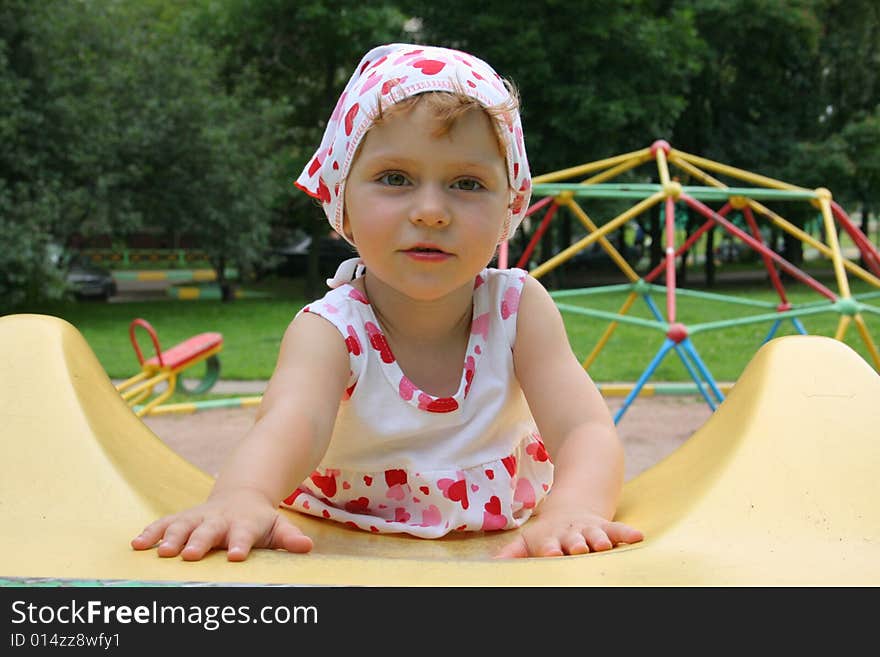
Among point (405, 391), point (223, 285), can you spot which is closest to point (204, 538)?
point (405, 391)

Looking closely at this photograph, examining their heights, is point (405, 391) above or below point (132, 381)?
above

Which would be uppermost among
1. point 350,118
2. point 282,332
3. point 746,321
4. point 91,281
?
point 350,118

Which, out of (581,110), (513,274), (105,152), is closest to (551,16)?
(581,110)

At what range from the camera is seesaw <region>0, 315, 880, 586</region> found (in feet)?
2.89

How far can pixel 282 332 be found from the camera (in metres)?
9.27

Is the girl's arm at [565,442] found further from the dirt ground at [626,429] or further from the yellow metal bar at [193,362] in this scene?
the yellow metal bar at [193,362]

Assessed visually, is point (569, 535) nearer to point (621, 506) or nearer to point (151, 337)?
point (621, 506)

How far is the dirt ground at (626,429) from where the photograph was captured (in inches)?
145

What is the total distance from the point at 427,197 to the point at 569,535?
44cm

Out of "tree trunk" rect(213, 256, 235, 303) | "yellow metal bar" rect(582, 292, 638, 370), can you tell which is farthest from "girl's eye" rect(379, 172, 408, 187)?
"tree trunk" rect(213, 256, 235, 303)

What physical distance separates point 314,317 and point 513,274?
0.33 m

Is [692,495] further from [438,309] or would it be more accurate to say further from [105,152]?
[105,152]

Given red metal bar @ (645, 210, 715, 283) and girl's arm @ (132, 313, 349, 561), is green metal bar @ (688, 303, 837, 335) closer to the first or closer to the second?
red metal bar @ (645, 210, 715, 283)

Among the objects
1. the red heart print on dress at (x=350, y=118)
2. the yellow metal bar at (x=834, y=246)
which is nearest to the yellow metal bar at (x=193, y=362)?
the yellow metal bar at (x=834, y=246)
